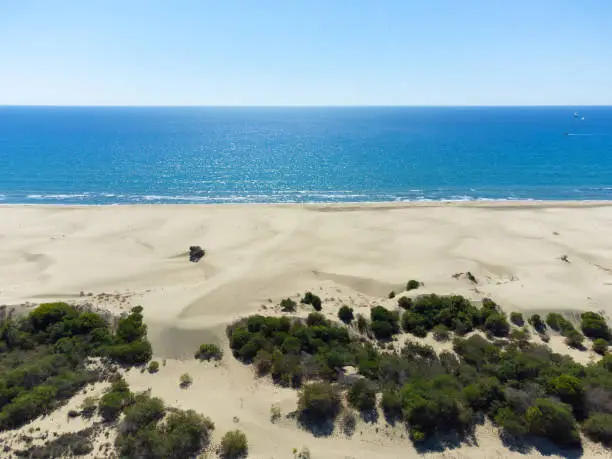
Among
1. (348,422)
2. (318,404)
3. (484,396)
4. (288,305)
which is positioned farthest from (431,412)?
(288,305)

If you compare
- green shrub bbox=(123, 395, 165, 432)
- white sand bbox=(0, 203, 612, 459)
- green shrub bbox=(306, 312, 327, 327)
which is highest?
green shrub bbox=(123, 395, 165, 432)

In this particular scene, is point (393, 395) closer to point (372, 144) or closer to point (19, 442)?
point (19, 442)

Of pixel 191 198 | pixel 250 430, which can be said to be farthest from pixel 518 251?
pixel 191 198

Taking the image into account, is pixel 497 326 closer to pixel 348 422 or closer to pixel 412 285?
pixel 412 285

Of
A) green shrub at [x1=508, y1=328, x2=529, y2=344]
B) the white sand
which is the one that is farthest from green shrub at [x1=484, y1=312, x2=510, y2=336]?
the white sand

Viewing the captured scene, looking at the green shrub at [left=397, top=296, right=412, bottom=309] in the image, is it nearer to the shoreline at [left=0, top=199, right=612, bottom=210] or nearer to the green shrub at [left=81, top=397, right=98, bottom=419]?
the green shrub at [left=81, top=397, right=98, bottom=419]

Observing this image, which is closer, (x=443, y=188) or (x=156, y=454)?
(x=156, y=454)
